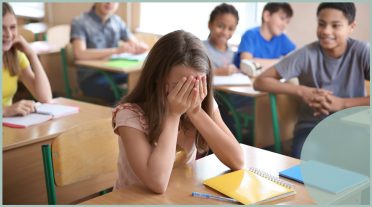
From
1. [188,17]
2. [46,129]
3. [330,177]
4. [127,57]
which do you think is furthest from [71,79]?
[330,177]

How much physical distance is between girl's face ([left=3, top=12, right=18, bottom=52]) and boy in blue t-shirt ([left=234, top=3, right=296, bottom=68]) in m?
1.71

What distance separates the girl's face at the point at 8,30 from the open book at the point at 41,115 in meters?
0.32

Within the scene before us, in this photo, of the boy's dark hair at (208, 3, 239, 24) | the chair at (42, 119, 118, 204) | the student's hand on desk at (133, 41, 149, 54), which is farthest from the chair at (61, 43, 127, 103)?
the chair at (42, 119, 118, 204)

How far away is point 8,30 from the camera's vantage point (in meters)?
2.22

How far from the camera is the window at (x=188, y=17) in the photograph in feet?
15.2

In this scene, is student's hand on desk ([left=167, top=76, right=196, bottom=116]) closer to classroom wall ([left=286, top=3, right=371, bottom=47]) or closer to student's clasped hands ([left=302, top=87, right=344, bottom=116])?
student's clasped hands ([left=302, top=87, right=344, bottom=116])

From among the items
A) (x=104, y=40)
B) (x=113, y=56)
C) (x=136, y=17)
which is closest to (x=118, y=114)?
(x=113, y=56)

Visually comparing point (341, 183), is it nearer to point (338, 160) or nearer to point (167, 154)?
point (338, 160)

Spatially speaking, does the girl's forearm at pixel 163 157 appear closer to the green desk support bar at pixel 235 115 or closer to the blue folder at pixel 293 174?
the blue folder at pixel 293 174

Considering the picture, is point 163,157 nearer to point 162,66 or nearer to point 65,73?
point 162,66

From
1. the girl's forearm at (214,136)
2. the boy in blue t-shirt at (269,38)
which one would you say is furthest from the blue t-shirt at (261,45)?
the girl's forearm at (214,136)

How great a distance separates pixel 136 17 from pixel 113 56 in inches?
67.8

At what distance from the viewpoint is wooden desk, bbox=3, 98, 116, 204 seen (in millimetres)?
1760

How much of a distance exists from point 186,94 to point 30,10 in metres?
5.09
